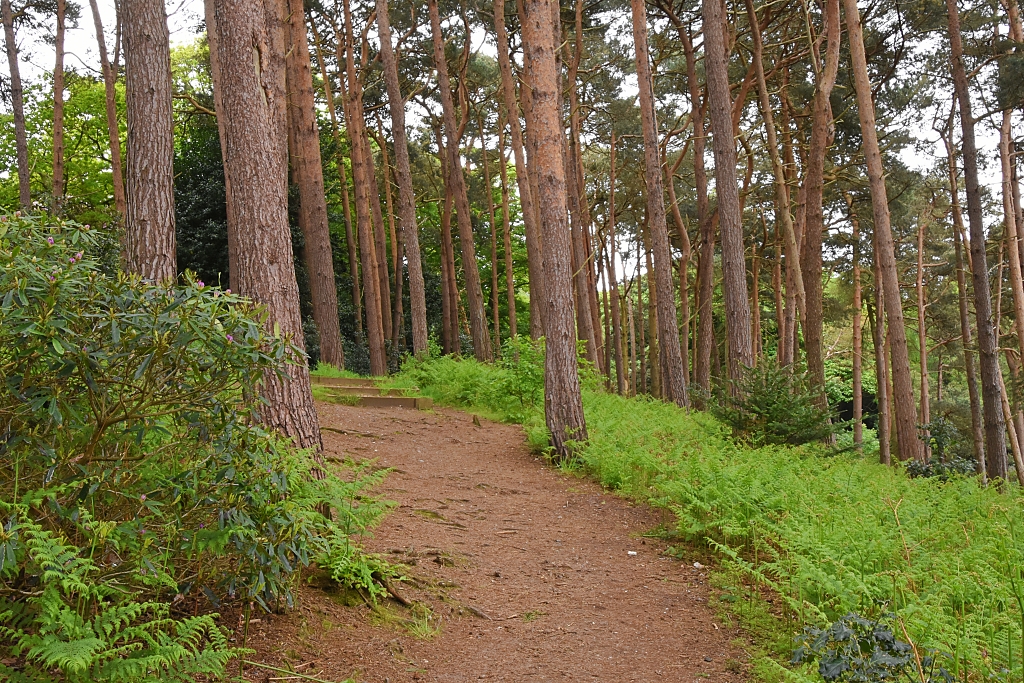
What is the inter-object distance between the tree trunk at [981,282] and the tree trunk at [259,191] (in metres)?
11.7

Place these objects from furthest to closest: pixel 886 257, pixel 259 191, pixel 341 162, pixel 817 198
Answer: pixel 341 162 < pixel 817 198 < pixel 886 257 < pixel 259 191

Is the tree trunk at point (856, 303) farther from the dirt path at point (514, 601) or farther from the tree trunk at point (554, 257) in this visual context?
the dirt path at point (514, 601)

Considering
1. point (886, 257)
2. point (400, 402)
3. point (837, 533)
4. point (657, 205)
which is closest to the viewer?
point (837, 533)

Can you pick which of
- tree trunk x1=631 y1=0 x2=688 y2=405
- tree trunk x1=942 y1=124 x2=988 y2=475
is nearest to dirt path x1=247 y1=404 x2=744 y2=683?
tree trunk x1=631 y1=0 x2=688 y2=405

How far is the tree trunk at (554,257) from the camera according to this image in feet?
31.7

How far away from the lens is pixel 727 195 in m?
13.4

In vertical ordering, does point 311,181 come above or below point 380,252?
above

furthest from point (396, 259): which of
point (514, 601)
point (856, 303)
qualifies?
point (514, 601)

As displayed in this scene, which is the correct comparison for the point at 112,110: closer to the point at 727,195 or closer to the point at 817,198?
the point at 727,195

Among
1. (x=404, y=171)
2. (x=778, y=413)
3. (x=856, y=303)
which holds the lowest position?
(x=778, y=413)

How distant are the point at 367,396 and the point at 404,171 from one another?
20.9ft

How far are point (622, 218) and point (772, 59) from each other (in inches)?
419

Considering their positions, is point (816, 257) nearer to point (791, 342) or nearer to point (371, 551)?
point (791, 342)

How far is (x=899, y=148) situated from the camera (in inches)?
822
